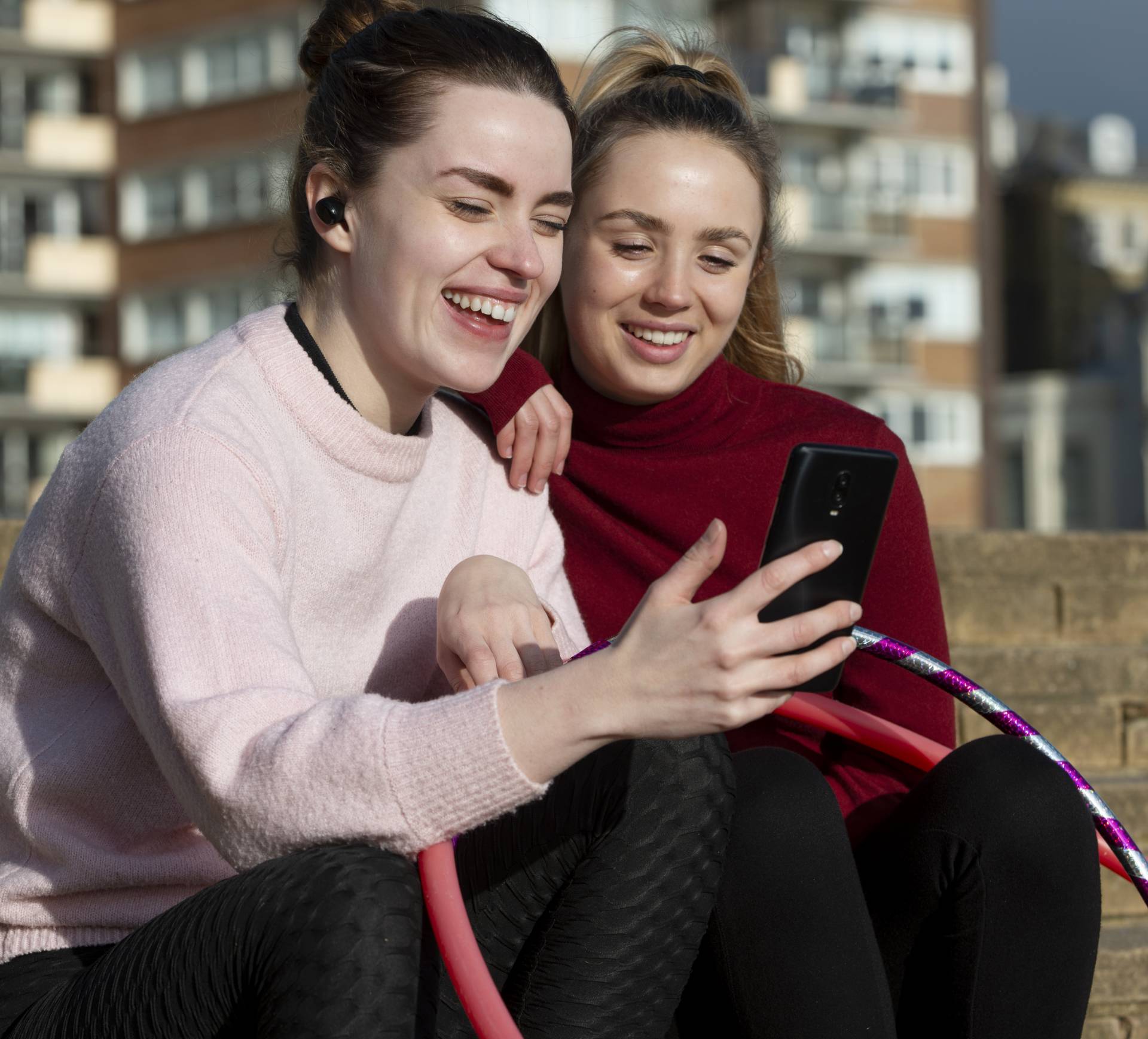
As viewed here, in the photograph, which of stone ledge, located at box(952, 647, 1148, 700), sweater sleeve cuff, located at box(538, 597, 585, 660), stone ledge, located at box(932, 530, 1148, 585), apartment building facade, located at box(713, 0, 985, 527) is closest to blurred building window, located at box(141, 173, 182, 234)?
apartment building facade, located at box(713, 0, 985, 527)

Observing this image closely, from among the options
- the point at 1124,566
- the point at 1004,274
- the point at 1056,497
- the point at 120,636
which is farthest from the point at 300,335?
the point at 1004,274

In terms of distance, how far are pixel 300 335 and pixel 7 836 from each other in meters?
0.82

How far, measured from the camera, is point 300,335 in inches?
106

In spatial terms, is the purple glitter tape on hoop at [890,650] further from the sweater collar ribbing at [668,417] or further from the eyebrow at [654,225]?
the eyebrow at [654,225]

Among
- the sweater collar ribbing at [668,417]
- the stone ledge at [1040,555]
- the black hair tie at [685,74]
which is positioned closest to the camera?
the sweater collar ribbing at [668,417]

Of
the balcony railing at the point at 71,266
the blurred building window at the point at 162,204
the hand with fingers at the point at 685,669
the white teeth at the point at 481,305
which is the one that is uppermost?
the blurred building window at the point at 162,204

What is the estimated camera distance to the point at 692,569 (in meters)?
1.99

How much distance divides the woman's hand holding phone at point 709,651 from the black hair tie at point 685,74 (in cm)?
176

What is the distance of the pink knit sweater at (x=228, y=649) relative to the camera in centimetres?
208

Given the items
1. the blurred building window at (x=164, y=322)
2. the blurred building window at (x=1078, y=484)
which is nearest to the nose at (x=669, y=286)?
the blurred building window at (x=164, y=322)

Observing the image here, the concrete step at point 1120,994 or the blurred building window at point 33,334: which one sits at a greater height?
the blurred building window at point 33,334

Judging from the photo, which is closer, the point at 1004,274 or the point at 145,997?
the point at 145,997

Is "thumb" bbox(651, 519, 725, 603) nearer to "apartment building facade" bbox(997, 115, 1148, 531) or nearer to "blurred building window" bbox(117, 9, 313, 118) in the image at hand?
"blurred building window" bbox(117, 9, 313, 118)

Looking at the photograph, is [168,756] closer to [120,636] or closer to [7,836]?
[120,636]
